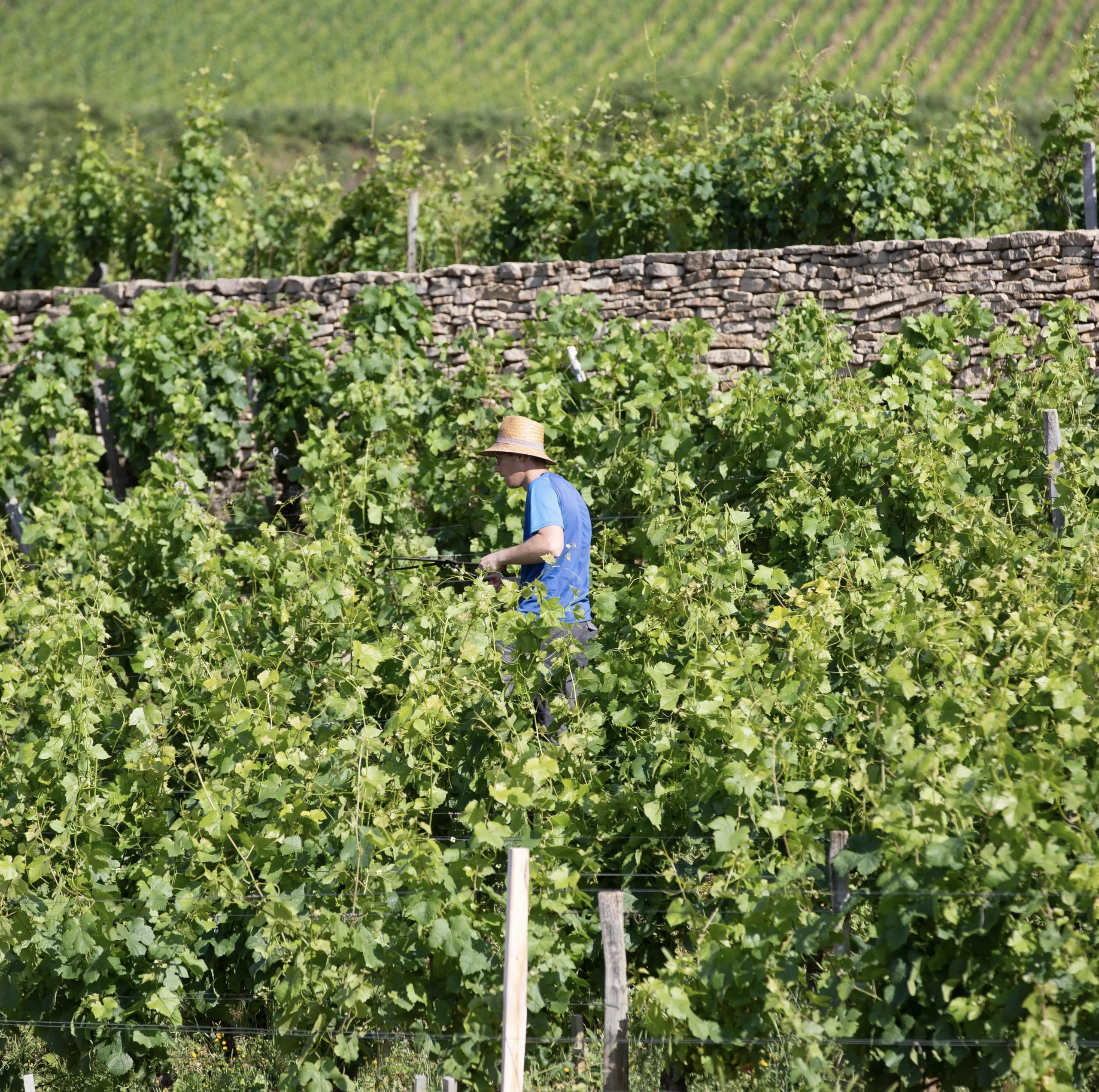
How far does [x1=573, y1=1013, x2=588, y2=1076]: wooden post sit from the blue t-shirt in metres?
1.28

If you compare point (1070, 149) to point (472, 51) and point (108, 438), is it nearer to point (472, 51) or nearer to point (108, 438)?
point (108, 438)

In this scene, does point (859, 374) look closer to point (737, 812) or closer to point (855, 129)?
point (855, 129)

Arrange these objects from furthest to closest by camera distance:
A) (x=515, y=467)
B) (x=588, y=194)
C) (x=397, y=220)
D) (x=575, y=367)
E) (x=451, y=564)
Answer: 1. (x=397, y=220)
2. (x=588, y=194)
3. (x=575, y=367)
4. (x=451, y=564)
5. (x=515, y=467)

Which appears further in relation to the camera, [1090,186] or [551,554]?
[1090,186]

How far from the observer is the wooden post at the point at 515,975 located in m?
3.02

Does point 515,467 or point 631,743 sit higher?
point 515,467

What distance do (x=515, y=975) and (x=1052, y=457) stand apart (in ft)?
10.6

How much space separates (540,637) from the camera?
394cm

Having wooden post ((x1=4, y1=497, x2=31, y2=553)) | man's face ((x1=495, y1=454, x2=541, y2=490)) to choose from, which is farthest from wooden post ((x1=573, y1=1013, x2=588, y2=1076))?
wooden post ((x1=4, y1=497, x2=31, y2=553))

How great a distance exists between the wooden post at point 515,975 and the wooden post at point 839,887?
749mm

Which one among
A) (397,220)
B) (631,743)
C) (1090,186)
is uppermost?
(397,220)

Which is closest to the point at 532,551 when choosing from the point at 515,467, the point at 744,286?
the point at 515,467

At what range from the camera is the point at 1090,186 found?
270 inches

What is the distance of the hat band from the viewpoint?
190 inches
